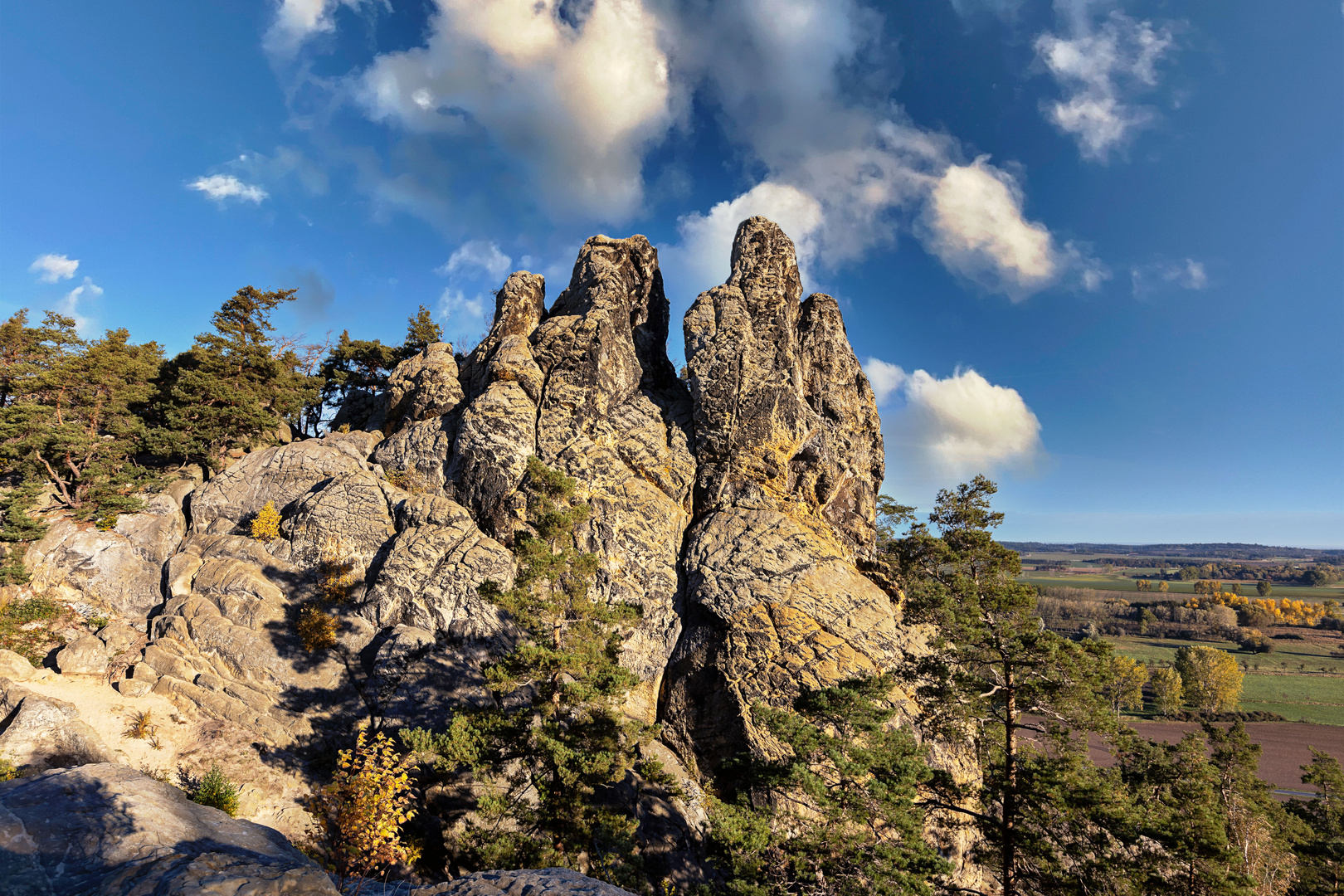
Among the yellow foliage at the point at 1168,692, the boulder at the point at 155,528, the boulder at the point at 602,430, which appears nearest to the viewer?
the boulder at the point at 602,430

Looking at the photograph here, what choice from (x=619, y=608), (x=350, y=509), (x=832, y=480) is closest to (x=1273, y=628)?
(x=832, y=480)

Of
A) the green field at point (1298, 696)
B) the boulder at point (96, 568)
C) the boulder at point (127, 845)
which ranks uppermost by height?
the boulder at point (96, 568)

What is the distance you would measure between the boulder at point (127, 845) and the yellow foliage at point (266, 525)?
67.5 ft

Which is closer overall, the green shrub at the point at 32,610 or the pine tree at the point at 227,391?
the green shrub at the point at 32,610

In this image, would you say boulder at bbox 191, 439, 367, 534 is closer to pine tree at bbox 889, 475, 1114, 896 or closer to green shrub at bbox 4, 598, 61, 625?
green shrub at bbox 4, 598, 61, 625

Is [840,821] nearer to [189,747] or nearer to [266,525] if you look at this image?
[189,747]

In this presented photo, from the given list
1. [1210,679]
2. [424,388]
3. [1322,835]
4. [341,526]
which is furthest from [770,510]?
[1210,679]

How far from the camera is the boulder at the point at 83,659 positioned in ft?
68.3

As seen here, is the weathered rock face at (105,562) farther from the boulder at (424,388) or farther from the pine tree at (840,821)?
the pine tree at (840,821)

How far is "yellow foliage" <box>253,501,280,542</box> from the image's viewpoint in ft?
86.5

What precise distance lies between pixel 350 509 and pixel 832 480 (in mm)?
27630

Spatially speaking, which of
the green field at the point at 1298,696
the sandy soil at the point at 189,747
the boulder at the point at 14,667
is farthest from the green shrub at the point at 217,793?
the green field at the point at 1298,696

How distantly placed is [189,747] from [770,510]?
1074 inches

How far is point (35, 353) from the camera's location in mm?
29719
